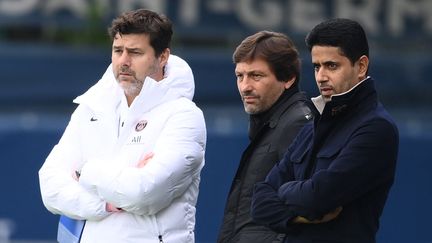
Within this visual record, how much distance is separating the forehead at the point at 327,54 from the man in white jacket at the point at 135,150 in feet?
2.28

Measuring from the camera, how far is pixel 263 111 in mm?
4191

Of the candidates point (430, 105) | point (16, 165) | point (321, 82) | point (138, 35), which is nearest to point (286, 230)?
point (321, 82)

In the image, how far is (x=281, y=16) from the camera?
903 centimetres

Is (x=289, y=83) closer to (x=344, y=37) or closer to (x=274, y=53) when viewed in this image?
(x=274, y=53)

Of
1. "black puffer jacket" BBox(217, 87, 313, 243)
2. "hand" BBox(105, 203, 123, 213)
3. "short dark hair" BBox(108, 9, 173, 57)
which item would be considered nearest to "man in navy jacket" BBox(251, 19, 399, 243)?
"black puffer jacket" BBox(217, 87, 313, 243)

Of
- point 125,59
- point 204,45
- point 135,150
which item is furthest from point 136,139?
point 204,45

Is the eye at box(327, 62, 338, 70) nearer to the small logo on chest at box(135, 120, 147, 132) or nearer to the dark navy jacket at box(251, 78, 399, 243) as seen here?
the dark navy jacket at box(251, 78, 399, 243)

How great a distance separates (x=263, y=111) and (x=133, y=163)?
50cm

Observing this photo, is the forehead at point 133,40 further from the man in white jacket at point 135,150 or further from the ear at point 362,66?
the ear at point 362,66

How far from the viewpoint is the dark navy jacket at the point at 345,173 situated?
357 centimetres

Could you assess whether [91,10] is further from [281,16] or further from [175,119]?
[175,119]

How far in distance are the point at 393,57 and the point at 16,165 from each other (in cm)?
299

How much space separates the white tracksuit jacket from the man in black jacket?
0.19 meters

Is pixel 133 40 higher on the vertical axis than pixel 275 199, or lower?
higher
